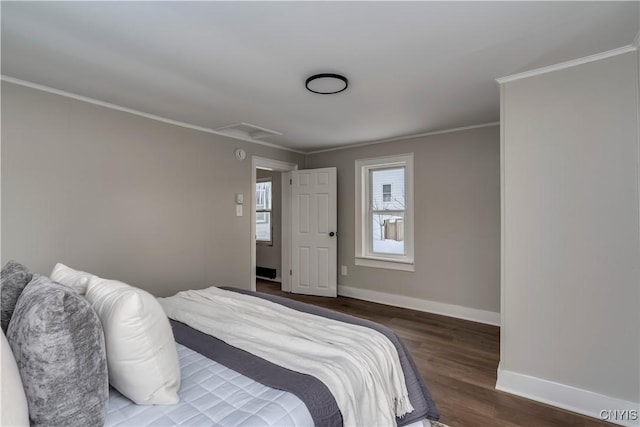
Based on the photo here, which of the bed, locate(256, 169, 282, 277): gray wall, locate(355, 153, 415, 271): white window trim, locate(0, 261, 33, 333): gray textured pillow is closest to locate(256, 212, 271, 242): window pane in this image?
locate(256, 169, 282, 277): gray wall

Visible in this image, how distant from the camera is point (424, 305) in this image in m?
4.02

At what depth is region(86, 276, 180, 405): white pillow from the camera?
3.34ft

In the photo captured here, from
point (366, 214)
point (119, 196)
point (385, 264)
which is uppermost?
point (119, 196)

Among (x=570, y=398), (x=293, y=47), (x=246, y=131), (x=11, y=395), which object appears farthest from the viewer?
(x=246, y=131)

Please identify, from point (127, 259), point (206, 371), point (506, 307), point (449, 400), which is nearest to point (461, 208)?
point (506, 307)

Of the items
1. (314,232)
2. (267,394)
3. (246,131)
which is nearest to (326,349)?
(267,394)

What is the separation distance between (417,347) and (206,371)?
88.1 inches

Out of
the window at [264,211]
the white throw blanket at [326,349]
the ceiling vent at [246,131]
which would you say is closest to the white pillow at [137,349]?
the white throw blanket at [326,349]

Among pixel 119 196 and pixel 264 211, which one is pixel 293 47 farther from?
pixel 264 211

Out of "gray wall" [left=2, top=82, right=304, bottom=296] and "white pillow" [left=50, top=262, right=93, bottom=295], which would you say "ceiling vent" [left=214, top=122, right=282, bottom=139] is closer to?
"gray wall" [left=2, top=82, right=304, bottom=296]

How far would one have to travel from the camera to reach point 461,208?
3.78m

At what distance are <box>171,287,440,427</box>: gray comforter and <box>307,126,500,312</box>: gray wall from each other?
92.5 inches

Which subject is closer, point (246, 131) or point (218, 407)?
point (218, 407)

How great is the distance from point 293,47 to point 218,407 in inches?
74.8
